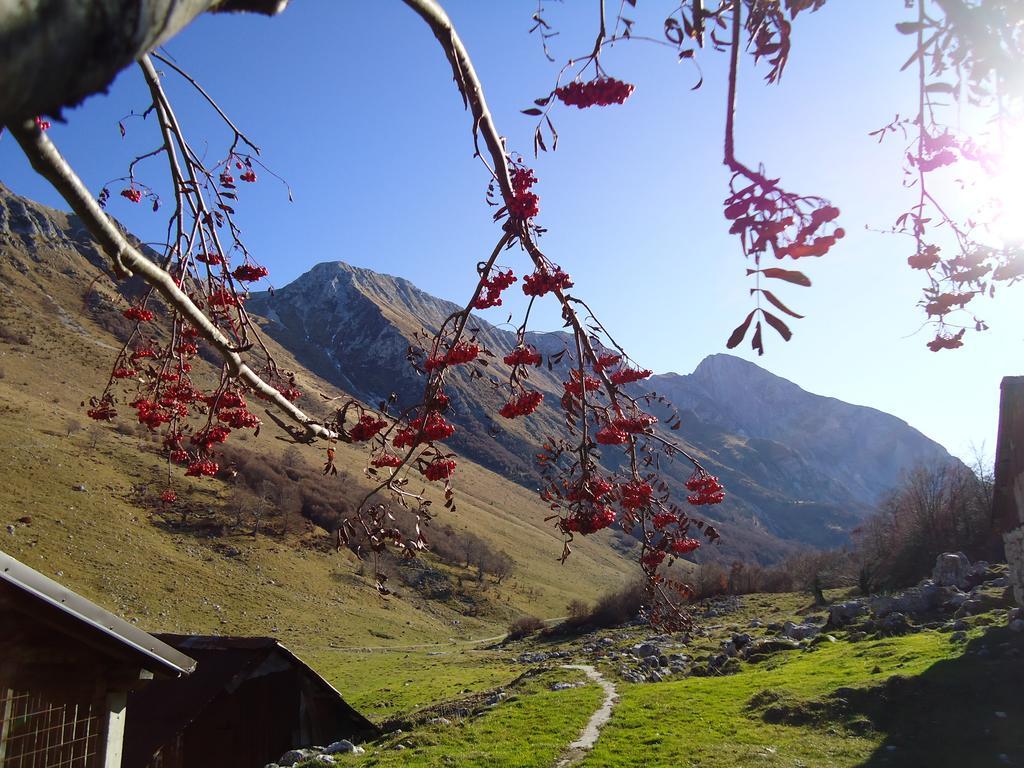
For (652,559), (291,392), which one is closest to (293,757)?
(291,392)

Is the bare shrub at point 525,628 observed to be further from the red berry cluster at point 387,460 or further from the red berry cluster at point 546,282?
the red berry cluster at point 546,282

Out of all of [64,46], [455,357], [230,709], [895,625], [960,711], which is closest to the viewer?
[64,46]

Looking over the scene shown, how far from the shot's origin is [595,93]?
3.09 metres

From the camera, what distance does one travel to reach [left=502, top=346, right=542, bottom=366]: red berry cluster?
375cm

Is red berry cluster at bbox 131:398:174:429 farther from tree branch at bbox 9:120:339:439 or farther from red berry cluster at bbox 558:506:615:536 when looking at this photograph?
red berry cluster at bbox 558:506:615:536

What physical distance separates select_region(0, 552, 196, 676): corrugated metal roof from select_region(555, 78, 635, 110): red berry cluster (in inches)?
208

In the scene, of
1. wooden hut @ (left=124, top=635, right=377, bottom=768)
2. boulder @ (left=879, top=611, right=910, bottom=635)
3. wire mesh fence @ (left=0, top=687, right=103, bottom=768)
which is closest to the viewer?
wire mesh fence @ (left=0, top=687, right=103, bottom=768)

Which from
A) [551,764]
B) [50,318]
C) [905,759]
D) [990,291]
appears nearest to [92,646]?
[990,291]

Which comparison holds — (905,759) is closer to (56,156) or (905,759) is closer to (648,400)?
(648,400)

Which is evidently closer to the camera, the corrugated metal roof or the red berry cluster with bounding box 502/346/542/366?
the red berry cluster with bounding box 502/346/542/366

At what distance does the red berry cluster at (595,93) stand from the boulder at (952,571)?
30763mm

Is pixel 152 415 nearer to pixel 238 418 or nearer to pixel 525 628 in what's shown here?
pixel 238 418

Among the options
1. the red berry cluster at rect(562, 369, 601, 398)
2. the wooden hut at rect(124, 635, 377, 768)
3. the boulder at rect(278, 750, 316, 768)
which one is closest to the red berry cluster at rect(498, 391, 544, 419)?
the red berry cluster at rect(562, 369, 601, 398)

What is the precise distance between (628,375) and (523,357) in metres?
0.77
